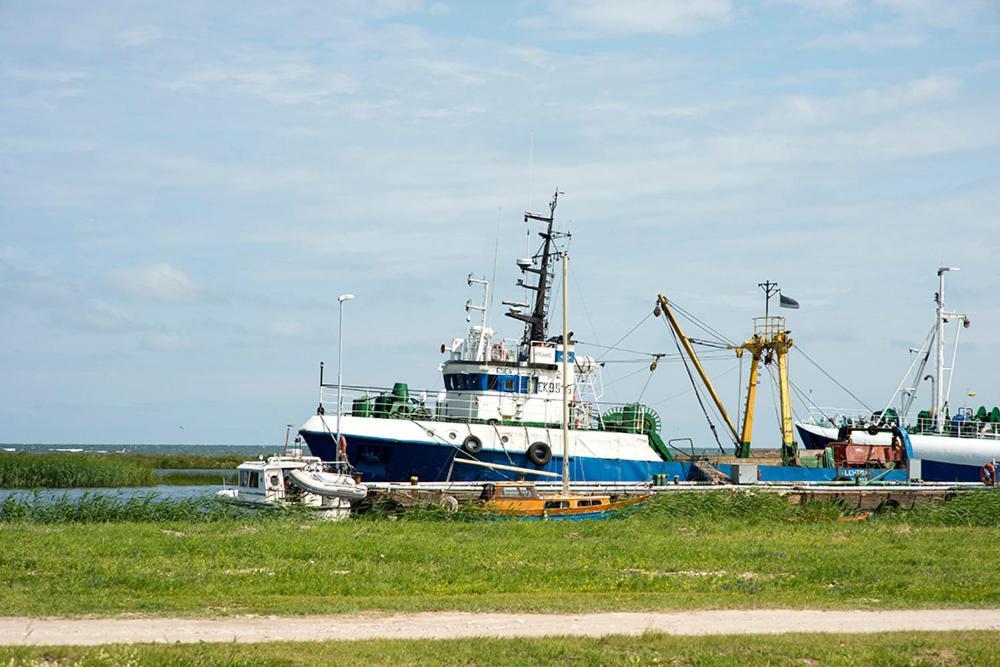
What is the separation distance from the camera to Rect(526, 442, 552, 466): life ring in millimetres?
40438

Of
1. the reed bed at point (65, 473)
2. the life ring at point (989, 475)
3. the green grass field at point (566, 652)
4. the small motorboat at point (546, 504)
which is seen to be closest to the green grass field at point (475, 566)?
the small motorboat at point (546, 504)

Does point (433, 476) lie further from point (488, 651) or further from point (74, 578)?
point (488, 651)

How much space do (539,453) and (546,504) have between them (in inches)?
333

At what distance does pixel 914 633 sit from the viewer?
601 inches

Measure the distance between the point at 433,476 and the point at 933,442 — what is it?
24.1 m

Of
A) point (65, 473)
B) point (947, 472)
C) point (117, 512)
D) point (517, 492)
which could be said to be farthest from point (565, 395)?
point (65, 473)

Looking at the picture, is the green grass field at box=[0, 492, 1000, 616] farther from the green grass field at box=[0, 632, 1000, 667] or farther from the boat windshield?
the boat windshield

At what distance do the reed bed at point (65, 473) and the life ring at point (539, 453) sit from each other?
32.4m

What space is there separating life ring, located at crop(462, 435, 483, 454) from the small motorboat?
6.59 m

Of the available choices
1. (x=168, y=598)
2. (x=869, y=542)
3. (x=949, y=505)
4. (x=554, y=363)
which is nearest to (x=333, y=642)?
(x=168, y=598)

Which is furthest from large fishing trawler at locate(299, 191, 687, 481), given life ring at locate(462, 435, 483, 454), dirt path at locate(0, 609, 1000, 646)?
dirt path at locate(0, 609, 1000, 646)

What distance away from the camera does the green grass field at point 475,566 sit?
17516 mm

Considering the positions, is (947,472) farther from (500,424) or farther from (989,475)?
(500,424)

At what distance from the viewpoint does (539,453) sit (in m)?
40.6
